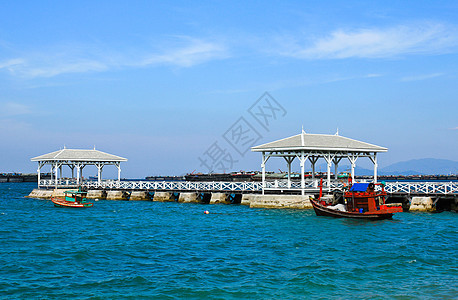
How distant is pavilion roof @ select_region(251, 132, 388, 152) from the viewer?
35.8 metres

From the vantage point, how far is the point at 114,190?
51.7 meters

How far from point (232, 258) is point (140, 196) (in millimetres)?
31439

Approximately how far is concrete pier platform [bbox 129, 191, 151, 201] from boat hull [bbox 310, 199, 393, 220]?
2266cm

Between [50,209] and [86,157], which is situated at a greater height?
[86,157]

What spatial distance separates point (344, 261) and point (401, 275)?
2477 millimetres

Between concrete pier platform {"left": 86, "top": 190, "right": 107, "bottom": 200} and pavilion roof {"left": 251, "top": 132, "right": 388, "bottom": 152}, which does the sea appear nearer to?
pavilion roof {"left": 251, "top": 132, "right": 388, "bottom": 152}

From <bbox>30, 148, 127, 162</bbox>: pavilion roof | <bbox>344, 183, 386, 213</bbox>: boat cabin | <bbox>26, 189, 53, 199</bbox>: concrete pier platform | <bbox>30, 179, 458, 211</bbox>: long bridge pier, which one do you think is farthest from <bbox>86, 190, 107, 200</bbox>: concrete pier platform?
<bbox>344, 183, 386, 213</bbox>: boat cabin

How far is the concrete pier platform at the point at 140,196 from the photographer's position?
48906mm

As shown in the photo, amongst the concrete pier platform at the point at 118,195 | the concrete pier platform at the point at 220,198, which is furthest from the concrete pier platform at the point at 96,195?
the concrete pier platform at the point at 220,198

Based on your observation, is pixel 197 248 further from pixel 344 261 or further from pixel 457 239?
pixel 457 239

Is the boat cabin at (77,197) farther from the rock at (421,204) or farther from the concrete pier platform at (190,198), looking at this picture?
the rock at (421,204)

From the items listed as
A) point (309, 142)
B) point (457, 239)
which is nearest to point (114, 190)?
point (309, 142)

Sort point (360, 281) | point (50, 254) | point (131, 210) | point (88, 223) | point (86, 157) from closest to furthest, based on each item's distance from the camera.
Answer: point (360, 281), point (50, 254), point (88, 223), point (131, 210), point (86, 157)

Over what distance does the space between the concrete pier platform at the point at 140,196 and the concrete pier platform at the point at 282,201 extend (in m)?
15.9
